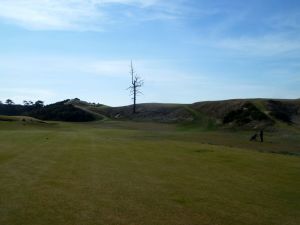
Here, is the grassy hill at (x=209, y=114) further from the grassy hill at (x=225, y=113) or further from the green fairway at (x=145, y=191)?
the green fairway at (x=145, y=191)

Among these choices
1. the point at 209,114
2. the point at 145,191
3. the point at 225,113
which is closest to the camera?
the point at 145,191

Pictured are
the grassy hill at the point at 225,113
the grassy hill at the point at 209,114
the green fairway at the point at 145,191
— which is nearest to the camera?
the green fairway at the point at 145,191

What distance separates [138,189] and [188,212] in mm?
2968

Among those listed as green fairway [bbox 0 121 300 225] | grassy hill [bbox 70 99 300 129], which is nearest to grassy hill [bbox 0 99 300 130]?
grassy hill [bbox 70 99 300 129]

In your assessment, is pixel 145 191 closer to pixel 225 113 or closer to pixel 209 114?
pixel 225 113

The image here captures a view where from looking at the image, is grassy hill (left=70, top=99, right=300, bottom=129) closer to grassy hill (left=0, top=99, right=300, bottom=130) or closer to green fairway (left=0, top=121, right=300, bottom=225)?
grassy hill (left=0, top=99, right=300, bottom=130)

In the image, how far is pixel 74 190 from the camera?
41.1 feet

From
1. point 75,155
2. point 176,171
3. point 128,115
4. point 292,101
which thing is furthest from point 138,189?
point 128,115

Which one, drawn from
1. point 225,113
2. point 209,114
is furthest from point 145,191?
point 209,114

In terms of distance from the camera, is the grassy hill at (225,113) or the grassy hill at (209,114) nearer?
the grassy hill at (225,113)

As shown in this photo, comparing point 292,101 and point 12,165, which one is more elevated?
point 292,101

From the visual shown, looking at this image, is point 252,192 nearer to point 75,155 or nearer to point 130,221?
point 130,221

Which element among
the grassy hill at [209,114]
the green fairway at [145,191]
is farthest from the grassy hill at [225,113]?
the green fairway at [145,191]

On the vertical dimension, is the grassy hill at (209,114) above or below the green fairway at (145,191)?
above
